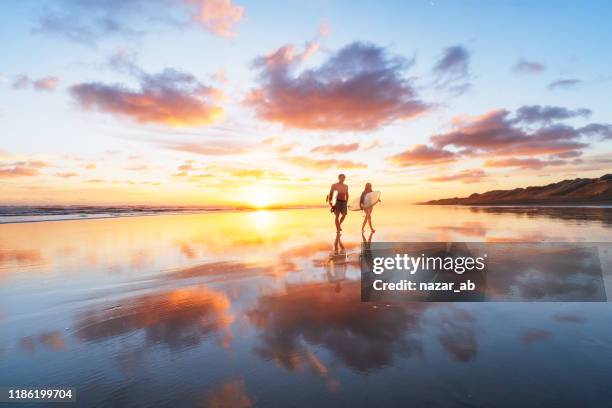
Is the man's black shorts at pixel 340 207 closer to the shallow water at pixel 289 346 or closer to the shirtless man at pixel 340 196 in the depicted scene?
the shirtless man at pixel 340 196

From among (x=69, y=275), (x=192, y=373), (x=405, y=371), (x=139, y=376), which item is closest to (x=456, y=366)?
(x=405, y=371)

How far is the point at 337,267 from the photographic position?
9.01 metres

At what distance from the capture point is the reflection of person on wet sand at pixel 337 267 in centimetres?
758

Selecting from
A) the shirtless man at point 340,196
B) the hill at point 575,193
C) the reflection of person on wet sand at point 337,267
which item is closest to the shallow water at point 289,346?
the reflection of person on wet sand at point 337,267

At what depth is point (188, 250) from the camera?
12.4 meters

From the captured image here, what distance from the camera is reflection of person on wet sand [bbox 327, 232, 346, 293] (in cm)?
758

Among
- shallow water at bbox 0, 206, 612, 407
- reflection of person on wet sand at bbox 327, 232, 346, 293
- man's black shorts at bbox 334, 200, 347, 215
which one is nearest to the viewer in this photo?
shallow water at bbox 0, 206, 612, 407

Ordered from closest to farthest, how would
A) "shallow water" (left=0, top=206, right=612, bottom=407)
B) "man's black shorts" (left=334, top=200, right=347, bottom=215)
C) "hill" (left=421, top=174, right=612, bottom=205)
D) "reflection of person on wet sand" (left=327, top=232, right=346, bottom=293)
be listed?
"shallow water" (left=0, top=206, right=612, bottom=407)
"reflection of person on wet sand" (left=327, top=232, right=346, bottom=293)
"man's black shorts" (left=334, top=200, right=347, bottom=215)
"hill" (left=421, top=174, right=612, bottom=205)

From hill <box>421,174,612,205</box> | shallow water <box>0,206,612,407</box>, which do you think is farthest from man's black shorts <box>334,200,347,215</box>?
hill <box>421,174,612,205</box>

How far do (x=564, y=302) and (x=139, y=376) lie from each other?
6937 millimetres

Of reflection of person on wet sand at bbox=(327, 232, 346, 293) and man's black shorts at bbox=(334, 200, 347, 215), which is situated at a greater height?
man's black shorts at bbox=(334, 200, 347, 215)

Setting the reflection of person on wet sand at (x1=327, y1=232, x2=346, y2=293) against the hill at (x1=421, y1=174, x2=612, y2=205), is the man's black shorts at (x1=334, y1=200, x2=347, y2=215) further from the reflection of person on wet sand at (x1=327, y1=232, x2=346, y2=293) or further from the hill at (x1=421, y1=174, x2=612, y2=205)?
the hill at (x1=421, y1=174, x2=612, y2=205)

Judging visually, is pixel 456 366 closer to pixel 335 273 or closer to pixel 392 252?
pixel 335 273

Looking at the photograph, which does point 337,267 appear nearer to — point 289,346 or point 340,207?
point 289,346
